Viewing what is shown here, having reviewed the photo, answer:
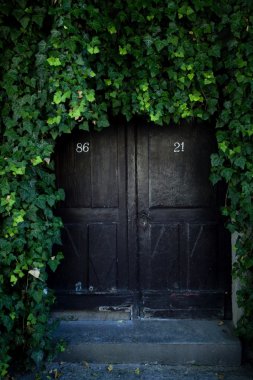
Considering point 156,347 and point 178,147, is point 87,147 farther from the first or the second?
point 156,347

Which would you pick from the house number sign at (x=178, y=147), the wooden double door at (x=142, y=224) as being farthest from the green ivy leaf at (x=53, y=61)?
the house number sign at (x=178, y=147)

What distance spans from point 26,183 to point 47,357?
1.67 metres

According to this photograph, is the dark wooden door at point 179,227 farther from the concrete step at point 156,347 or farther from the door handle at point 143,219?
the concrete step at point 156,347

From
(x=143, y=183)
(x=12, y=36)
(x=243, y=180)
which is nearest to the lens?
(x=12, y=36)

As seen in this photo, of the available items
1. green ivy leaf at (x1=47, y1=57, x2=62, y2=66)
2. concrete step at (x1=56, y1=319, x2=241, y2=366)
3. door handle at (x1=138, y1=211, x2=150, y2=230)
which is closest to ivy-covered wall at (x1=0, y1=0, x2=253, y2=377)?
green ivy leaf at (x1=47, y1=57, x2=62, y2=66)

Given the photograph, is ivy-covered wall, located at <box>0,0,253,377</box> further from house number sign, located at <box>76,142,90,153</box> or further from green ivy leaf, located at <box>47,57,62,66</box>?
house number sign, located at <box>76,142,90,153</box>

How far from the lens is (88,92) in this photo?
3.74 metres

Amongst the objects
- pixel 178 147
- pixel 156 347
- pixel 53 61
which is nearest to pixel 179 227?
pixel 178 147

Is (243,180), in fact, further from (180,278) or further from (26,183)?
(26,183)

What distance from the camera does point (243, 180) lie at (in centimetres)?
395

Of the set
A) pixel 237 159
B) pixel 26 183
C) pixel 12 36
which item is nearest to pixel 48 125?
pixel 26 183

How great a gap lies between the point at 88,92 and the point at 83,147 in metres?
0.88

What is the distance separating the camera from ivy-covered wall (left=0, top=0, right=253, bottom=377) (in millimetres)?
3711

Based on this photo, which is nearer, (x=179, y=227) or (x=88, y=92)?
(x=88, y=92)
